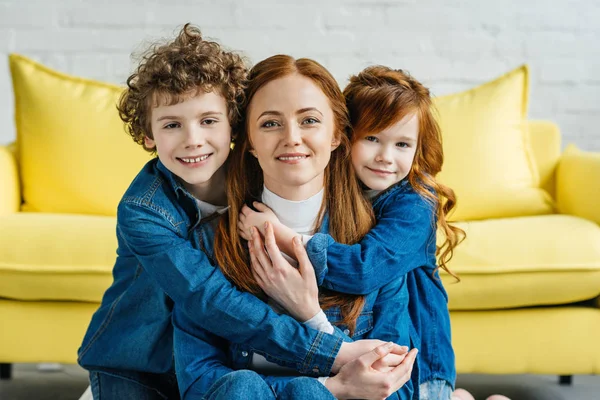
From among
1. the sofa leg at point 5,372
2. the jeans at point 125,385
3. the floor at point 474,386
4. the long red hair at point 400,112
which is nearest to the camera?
the long red hair at point 400,112

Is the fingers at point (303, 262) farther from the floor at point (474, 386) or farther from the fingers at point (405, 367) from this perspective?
the floor at point (474, 386)

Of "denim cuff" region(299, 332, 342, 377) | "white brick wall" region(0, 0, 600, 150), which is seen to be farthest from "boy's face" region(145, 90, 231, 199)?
"white brick wall" region(0, 0, 600, 150)

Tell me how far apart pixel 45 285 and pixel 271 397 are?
3.00 ft

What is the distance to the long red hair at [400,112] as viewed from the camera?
1.37 meters

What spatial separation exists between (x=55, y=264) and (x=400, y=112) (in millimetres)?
1016

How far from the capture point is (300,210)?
1.34 metres

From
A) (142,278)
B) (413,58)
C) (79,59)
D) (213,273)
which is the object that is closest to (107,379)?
(142,278)

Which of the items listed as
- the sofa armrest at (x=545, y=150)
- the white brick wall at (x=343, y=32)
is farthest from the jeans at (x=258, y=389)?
the white brick wall at (x=343, y=32)

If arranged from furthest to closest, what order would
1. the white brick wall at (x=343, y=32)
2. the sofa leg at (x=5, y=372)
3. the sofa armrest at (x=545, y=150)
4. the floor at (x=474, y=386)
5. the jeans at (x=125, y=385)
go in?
1. the white brick wall at (x=343, y=32)
2. the sofa armrest at (x=545, y=150)
3. the sofa leg at (x=5, y=372)
4. the floor at (x=474, y=386)
5. the jeans at (x=125, y=385)

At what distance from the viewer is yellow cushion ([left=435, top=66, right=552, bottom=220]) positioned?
219cm

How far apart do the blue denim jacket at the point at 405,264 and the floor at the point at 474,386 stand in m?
0.68

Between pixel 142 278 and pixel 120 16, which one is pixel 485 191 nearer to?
pixel 142 278

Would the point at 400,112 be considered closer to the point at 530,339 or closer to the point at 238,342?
the point at 238,342

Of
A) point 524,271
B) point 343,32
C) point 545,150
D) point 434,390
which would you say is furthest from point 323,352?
point 343,32
